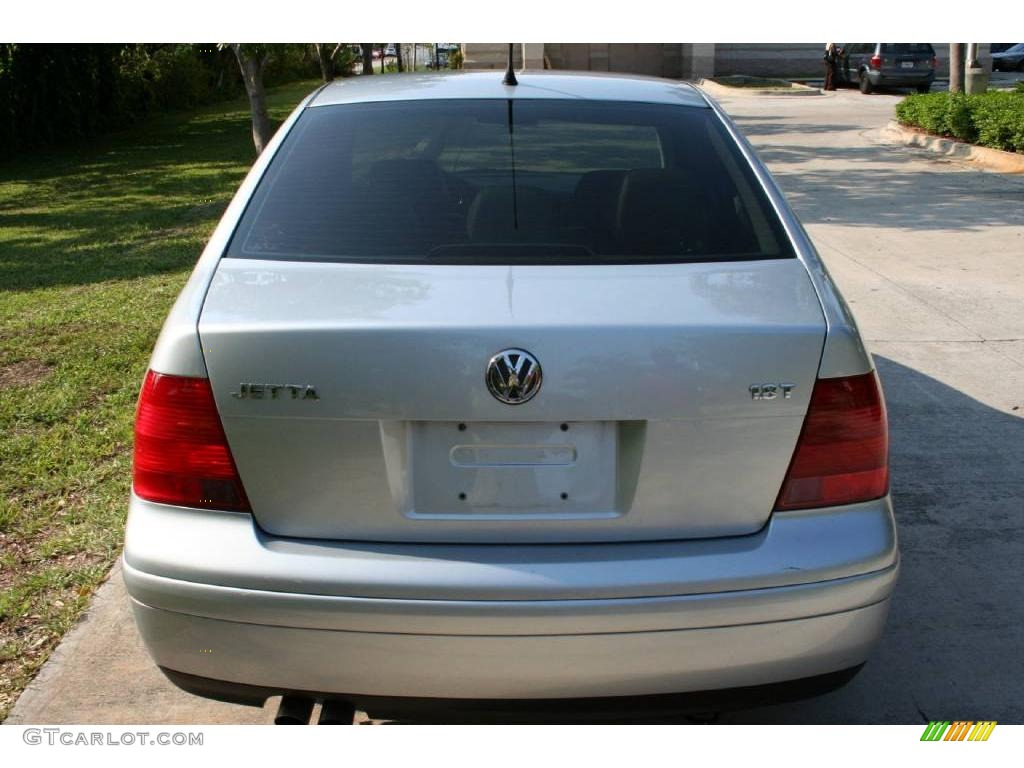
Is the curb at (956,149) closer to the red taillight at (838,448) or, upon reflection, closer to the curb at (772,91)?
the curb at (772,91)

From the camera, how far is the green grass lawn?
3793 millimetres

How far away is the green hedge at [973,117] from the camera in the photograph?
14625mm

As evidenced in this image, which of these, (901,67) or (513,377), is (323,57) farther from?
(513,377)

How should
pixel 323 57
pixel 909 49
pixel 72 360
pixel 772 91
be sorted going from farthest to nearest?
pixel 772 91, pixel 909 49, pixel 323 57, pixel 72 360

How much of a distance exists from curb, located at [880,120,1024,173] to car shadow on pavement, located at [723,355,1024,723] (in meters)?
10.0

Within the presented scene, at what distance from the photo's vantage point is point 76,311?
7578 mm

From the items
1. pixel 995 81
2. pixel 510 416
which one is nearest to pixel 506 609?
pixel 510 416

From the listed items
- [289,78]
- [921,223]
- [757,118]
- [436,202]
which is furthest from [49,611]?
[289,78]

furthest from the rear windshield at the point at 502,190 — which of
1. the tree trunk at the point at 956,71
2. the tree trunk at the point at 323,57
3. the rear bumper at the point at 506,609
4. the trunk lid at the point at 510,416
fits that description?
the tree trunk at the point at 323,57

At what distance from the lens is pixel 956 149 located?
15836mm

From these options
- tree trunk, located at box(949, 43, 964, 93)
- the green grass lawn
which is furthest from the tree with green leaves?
tree trunk, located at box(949, 43, 964, 93)

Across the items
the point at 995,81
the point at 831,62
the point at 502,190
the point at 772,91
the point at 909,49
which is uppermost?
the point at 502,190

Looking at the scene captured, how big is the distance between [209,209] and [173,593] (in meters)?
10.8

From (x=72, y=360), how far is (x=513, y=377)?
4757 millimetres
